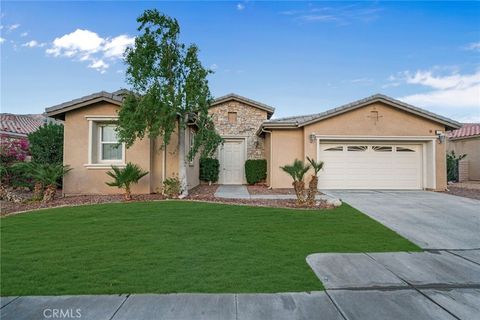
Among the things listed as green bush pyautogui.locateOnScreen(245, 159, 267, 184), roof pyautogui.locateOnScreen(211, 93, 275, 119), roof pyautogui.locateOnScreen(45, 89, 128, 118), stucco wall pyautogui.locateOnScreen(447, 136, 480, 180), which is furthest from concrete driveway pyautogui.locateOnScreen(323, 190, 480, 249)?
stucco wall pyautogui.locateOnScreen(447, 136, 480, 180)

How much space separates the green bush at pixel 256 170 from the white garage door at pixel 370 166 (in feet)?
11.0

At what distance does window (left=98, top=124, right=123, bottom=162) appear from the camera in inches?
446

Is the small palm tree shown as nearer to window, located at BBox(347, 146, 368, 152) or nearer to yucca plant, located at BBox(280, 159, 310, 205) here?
yucca plant, located at BBox(280, 159, 310, 205)

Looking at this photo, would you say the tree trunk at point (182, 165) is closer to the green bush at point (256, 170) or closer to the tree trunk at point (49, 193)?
the tree trunk at point (49, 193)

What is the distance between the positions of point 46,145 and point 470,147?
24481mm

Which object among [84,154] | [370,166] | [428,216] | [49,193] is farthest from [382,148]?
[49,193]

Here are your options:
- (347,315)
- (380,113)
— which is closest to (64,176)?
(347,315)

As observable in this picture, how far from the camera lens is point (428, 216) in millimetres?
8125

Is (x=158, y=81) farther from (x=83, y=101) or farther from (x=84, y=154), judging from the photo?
(x=84, y=154)

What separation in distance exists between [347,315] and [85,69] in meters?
14.3

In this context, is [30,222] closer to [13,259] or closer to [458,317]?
[13,259]

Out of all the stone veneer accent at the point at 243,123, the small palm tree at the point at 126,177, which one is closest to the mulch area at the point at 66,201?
the small palm tree at the point at 126,177

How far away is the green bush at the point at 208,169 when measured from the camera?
16062mm

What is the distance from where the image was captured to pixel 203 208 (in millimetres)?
8578
